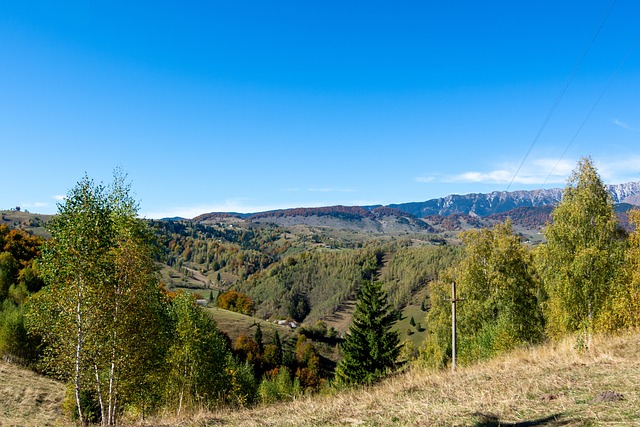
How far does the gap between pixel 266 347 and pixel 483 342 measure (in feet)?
419

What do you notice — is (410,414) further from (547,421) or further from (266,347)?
(266,347)

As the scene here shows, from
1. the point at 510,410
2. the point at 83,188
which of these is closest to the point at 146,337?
the point at 83,188

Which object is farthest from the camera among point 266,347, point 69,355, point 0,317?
point 266,347

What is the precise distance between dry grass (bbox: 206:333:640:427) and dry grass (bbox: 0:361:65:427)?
34299 millimetres

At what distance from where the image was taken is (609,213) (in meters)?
28.0

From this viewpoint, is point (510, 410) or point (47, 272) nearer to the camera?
point (510, 410)

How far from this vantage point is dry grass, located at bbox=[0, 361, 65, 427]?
128ft

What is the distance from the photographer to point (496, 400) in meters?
11.7

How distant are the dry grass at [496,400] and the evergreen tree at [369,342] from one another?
32.1 metres

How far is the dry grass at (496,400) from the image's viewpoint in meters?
10.0

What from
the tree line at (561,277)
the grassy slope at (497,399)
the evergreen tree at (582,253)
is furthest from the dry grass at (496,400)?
the evergreen tree at (582,253)

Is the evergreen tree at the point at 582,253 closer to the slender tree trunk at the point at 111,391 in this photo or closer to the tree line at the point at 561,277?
Answer: the tree line at the point at 561,277

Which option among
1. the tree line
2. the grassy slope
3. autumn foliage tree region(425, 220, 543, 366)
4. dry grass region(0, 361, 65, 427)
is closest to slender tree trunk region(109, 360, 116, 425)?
the grassy slope

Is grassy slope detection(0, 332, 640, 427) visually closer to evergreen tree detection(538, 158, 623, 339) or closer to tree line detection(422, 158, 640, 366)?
tree line detection(422, 158, 640, 366)
